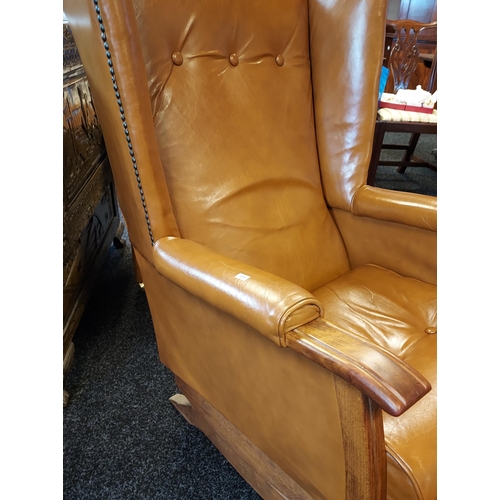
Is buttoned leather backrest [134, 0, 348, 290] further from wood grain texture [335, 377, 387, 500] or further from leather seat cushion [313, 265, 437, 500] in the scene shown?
wood grain texture [335, 377, 387, 500]

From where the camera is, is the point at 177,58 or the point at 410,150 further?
the point at 410,150

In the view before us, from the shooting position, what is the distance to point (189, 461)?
120 cm

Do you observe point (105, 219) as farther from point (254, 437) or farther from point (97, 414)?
point (254, 437)

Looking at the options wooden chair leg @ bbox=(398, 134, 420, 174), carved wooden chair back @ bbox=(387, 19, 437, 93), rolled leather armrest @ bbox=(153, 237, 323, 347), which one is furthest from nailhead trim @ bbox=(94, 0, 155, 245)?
wooden chair leg @ bbox=(398, 134, 420, 174)

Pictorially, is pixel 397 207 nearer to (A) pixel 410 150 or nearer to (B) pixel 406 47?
Answer: (B) pixel 406 47

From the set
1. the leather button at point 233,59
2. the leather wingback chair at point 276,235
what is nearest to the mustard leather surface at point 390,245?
the leather wingback chair at point 276,235

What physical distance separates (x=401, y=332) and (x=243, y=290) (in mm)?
507

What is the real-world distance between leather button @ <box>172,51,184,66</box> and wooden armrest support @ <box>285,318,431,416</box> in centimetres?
72

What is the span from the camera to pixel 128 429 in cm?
130

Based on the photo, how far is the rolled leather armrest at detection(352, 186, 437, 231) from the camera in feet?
3.65

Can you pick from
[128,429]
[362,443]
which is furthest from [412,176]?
[362,443]
